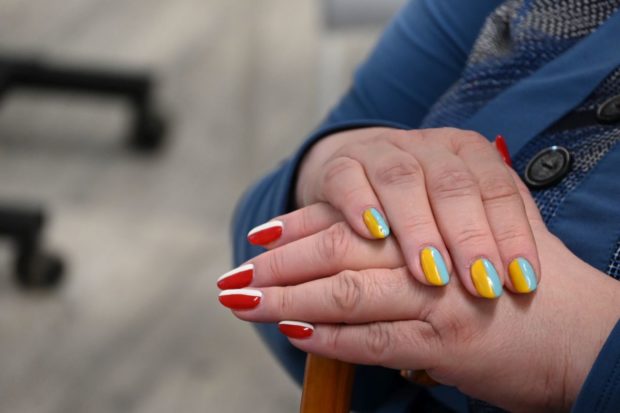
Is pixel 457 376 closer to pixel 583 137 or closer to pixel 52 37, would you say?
pixel 583 137

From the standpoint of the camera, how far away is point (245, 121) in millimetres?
2387

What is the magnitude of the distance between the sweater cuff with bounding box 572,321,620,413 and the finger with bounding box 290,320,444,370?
86 millimetres

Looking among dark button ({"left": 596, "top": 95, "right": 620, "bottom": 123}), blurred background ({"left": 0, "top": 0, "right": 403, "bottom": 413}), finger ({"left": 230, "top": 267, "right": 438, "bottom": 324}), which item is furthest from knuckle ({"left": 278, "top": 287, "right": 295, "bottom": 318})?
blurred background ({"left": 0, "top": 0, "right": 403, "bottom": 413})

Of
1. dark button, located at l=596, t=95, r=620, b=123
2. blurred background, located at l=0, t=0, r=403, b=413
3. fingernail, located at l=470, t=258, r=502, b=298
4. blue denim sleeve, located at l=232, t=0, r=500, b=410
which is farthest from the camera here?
blurred background, located at l=0, t=0, r=403, b=413

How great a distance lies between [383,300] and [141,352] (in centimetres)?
128

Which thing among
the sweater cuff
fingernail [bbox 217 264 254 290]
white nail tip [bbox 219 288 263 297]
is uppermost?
fingernail [bbox 217 264 254 290]

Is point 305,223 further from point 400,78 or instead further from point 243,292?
point 400,78

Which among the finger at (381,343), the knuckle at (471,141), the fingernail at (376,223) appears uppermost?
the knuckle at (471,141)

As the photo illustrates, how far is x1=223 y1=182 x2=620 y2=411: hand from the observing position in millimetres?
564

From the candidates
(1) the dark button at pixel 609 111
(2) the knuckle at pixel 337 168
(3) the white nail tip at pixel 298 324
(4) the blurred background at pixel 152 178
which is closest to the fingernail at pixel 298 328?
(3) the white nail tip at pixel 298 324

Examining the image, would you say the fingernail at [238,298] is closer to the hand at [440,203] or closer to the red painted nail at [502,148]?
the hand at [440,203]

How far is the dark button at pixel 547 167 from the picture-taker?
65 centimetres

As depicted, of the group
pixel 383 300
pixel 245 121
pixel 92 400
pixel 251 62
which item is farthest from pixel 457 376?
pixel 251 62

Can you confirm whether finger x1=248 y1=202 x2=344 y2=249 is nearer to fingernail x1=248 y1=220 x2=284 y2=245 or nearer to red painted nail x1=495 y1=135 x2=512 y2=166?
fingernail x1=248 y1=220 x2=284 y2=245
